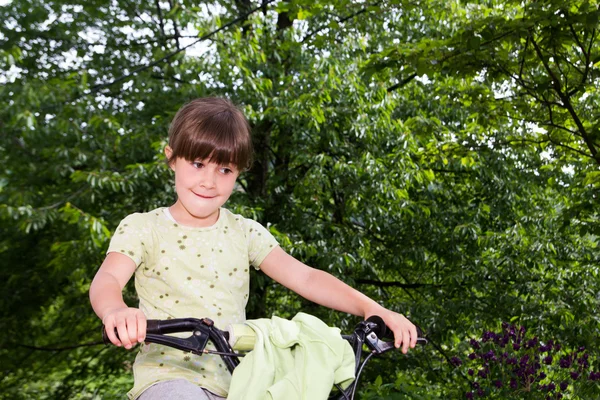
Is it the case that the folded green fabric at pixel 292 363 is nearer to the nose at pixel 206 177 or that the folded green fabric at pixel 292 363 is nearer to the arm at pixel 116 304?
the arm at pixel 116 304

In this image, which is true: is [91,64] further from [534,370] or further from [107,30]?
[534,370]

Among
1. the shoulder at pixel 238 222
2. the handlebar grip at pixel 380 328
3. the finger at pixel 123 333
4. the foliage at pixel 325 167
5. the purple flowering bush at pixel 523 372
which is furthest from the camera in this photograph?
the foliage at pixel 325 167

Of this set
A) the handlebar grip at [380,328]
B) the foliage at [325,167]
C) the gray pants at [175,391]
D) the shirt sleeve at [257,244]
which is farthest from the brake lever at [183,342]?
the foliage at [325,167]

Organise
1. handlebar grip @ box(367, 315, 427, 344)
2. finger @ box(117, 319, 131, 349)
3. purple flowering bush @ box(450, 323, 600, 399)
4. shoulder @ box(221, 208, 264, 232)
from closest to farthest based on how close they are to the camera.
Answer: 1. finger @ box(117, 319, 131, 349)
2. handlebar grip @ box(367, 315, 427, 344)
3. shoulder @ box(221, 208, 264, 232)
4. purple flowering bush @ box(450, 323, 600, 399)

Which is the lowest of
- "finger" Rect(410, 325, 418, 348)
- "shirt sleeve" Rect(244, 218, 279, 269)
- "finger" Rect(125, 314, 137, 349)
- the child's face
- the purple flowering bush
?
the purple flowering bush

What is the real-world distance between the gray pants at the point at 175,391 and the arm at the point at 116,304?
242mm

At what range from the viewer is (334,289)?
7.35 ft

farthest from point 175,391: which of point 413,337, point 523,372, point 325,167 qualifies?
point 325,167

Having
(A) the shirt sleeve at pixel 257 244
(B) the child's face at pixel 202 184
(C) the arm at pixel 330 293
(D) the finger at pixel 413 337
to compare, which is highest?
(B) the child's face at pixel 202 184

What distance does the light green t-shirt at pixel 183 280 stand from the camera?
6.66 feet

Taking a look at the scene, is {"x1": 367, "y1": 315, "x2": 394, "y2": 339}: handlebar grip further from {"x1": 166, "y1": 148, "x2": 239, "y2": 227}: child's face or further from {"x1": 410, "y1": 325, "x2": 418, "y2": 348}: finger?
{"x1": 166, "y1": 148, "x2": 239, "y2": 227}: child's face

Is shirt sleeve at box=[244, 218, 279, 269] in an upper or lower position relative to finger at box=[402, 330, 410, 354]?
upper

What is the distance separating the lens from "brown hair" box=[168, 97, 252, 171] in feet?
6.91

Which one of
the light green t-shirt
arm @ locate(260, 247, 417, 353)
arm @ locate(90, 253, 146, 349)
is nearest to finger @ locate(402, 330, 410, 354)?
arm @ locate(260, 247, 417, 353)
